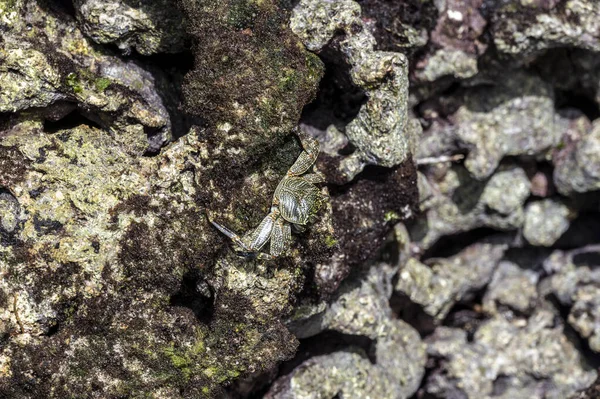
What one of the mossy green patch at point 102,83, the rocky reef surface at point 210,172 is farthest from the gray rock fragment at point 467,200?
the mossy green patch at point 102,83

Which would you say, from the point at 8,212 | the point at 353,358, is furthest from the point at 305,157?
the point at 353,358

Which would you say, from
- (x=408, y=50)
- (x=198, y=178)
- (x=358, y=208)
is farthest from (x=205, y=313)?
(x=408, y=50)

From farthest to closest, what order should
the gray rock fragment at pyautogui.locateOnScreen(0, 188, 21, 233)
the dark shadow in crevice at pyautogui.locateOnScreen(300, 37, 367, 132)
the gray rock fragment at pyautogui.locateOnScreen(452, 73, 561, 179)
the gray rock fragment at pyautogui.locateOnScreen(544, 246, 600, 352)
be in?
the gray rock fragment at pyautogui.locateOnScreen(544, 246, 600, 352) → the gray rock fragment at pyautogui.locateOnScreen(452, 73, 561, 179) → the dark shadow in crevice at pyautogui.locateOnScreen(300, 37, 367, 132) → the gray rock fragment at pyautogui.locateOnScreen(0, 188, 21, 233)

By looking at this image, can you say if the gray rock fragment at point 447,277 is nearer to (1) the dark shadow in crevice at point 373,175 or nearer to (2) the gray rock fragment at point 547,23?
(1) the dark shadow in crevice at point 373,175

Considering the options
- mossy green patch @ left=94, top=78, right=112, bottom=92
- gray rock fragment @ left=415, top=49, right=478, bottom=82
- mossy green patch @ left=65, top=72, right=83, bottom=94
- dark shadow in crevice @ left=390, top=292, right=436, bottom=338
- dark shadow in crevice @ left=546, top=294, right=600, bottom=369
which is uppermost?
mossy green patch @ left=65, top=72, right=83, bottom=94

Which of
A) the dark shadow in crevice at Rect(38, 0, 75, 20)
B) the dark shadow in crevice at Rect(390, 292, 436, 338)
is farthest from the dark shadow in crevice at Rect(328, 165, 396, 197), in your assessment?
the dark shadow in crevice at Rect(38, 0, 75, 20)

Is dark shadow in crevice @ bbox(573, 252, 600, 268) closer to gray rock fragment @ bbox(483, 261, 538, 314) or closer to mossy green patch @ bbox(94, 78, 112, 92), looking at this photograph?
gray rock fragment @ bbox(483, 261, 538, 314)
